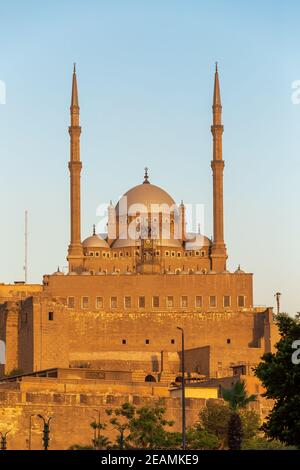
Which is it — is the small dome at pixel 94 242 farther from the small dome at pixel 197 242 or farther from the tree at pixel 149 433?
the tree at pixel 149 433

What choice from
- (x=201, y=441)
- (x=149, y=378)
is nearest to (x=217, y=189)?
(x=149, y=378)

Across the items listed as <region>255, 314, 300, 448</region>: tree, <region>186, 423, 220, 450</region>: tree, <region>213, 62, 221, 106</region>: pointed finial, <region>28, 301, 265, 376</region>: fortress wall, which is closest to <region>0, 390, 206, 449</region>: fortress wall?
<region>186, 423, 220, 450</region>: tree

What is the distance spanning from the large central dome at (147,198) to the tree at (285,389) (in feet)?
181

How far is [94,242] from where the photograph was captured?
9844cm

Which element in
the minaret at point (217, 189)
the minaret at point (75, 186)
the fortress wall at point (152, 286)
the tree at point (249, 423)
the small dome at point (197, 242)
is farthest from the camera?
the small dome at point (197, 242)

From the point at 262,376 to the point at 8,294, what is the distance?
4839 centimetres

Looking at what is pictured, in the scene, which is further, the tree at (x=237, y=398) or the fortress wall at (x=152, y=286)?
the fortress wall at (x=152, y=286)

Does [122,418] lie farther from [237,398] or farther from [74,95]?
[74,95]

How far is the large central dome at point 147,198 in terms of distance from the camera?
331 ft

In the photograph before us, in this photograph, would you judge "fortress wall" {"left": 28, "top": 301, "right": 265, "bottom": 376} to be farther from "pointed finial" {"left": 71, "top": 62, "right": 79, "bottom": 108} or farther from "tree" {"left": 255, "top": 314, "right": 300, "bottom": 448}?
"tree" {"left": 255, "top": 314, "right": 300, "bottom": 448}

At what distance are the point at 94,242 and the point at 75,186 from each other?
5719mm

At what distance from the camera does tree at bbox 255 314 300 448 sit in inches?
1736

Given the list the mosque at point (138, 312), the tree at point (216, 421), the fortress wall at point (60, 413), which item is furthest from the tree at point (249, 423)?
the mosque at point (138, 312)
